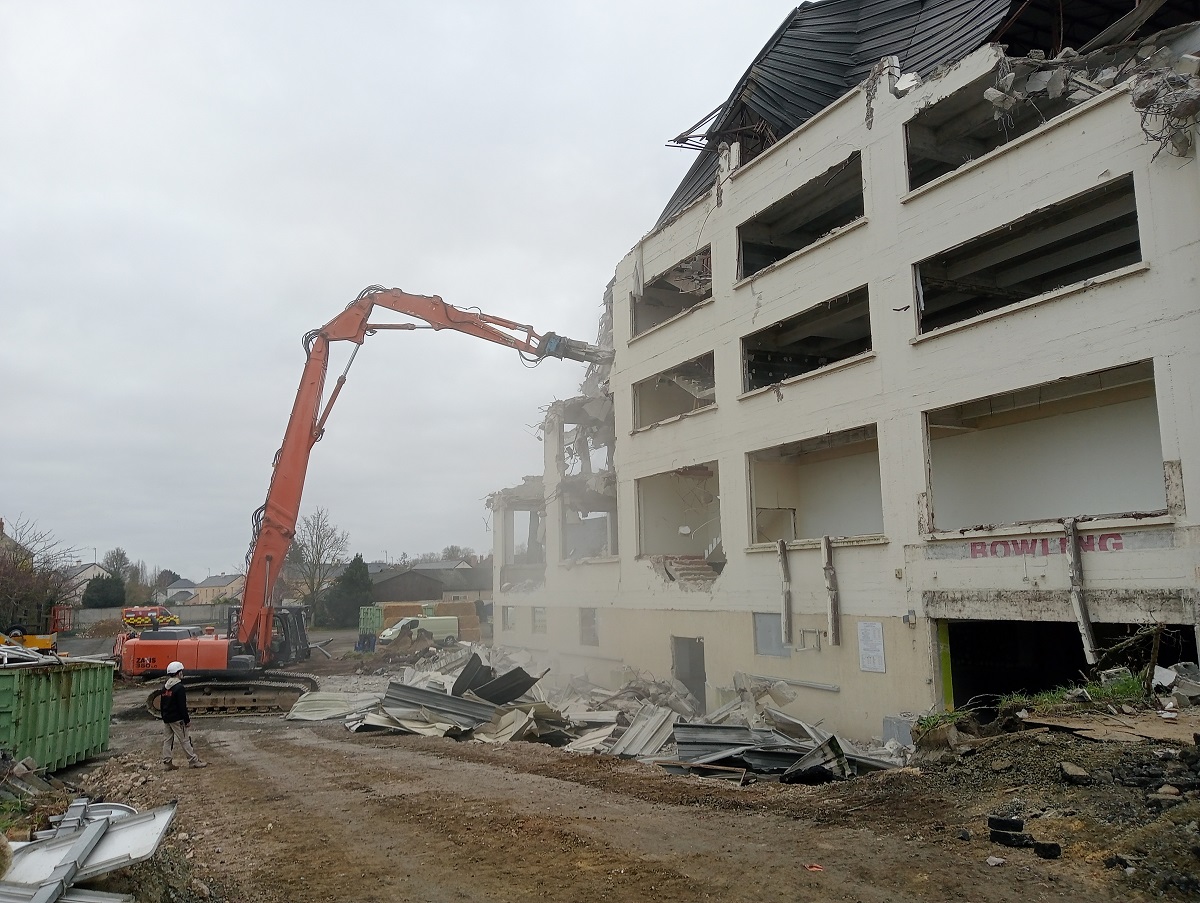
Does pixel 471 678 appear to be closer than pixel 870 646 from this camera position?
No

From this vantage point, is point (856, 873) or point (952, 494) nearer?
point (856, 873)

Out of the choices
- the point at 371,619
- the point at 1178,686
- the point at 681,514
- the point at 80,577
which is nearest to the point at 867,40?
the point at 681,514

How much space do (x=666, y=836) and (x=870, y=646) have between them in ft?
28.2

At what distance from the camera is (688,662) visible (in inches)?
835

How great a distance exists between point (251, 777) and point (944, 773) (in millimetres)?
8922

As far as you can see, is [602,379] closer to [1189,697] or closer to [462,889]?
[1189,697]

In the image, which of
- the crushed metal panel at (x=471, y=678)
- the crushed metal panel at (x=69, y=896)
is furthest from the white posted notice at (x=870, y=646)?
the crushed metal panel at (x=69, y=896)

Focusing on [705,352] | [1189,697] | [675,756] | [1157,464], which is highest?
[705,352]

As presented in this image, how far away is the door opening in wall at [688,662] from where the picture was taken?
68.8ft

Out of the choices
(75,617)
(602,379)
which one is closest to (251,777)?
(602,379)

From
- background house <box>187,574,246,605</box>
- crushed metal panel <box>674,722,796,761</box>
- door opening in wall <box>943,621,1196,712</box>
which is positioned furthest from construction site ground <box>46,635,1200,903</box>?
background house <box>187,574,246,605</box>

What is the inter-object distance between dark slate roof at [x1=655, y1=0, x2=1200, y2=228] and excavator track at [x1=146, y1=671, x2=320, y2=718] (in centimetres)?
1599

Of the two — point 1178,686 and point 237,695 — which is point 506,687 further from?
point 1178,686

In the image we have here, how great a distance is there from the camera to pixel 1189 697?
9469mm
